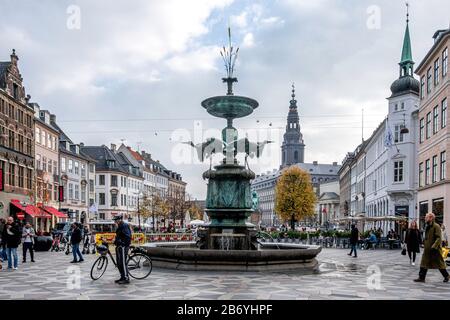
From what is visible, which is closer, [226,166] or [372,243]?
[226,166]

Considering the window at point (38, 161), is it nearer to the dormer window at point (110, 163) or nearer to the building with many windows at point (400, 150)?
the dormer window at point (110, 163)

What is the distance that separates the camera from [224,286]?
12750 mm

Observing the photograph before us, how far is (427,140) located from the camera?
133 ft

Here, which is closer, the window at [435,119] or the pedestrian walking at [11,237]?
the pedestrian walking at [11,237]

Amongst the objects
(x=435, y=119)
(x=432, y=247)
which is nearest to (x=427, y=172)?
(x=435, y=119)

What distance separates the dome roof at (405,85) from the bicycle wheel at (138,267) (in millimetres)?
44471

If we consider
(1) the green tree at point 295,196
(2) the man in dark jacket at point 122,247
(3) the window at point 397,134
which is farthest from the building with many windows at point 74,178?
(2) the man in dark jacket at point 122,247

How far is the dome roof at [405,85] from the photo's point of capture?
53.9 metres

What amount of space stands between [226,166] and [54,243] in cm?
1670

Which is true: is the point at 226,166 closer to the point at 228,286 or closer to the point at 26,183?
the point at 228,286

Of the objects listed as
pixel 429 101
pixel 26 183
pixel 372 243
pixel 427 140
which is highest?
pixel 429 101

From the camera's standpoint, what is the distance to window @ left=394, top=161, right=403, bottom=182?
170ft

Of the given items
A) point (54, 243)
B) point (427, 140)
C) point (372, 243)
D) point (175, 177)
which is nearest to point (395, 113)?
point (427, 140)
